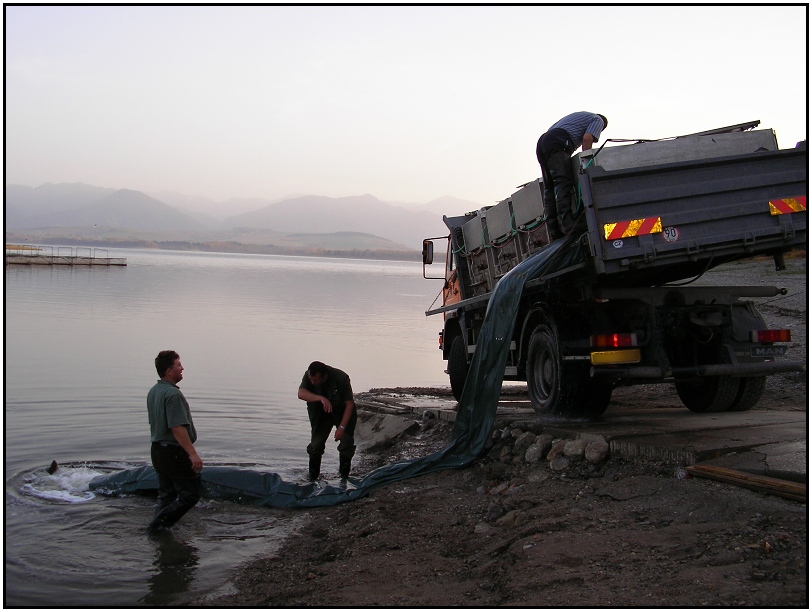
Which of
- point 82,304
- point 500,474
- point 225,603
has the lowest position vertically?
point 225,603

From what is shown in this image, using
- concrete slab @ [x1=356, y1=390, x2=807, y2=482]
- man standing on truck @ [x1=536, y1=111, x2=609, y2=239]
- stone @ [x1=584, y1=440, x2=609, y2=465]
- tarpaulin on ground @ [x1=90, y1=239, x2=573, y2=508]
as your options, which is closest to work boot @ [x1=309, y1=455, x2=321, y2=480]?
tarpaulin on ground @ [x1=90, y1=239, x2=573, y2=508]

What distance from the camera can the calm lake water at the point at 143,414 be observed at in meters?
6.37

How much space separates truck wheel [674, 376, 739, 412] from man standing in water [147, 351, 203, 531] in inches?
210

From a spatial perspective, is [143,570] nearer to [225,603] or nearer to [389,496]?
[225,603]

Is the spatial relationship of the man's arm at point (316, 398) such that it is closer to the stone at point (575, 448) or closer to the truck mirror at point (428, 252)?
the stone at point (575, 448)

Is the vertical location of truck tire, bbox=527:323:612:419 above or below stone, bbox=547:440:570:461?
above

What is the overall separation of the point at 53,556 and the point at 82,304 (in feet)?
87.6

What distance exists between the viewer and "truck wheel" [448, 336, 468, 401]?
39.4 feet

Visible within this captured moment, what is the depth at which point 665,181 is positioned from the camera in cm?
751

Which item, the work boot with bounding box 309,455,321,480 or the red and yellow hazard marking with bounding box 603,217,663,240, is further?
the work boot with bounding box 309,455,321,480

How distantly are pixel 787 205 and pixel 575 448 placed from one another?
2.99m

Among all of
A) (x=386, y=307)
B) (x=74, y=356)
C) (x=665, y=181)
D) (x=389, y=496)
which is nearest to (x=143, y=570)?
(x=389, y=496)

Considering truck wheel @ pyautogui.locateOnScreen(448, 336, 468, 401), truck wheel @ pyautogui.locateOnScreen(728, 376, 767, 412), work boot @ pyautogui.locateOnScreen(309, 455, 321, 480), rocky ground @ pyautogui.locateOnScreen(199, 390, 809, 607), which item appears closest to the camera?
rocky ground @ pyautogui.locateOnScreen(199, 390, 809, 607)

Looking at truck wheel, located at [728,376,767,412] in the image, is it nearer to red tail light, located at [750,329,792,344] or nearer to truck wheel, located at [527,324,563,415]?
red tail light, located at [750,329,792,344]
